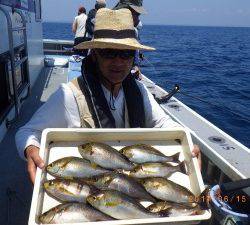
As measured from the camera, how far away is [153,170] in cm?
204

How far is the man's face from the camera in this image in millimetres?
2391

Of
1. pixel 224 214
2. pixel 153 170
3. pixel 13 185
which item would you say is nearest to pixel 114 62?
pixel 153 170

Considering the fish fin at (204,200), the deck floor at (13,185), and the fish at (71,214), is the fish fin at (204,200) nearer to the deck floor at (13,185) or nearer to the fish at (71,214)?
the fish at (71,214)

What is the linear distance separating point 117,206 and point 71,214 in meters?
0.24

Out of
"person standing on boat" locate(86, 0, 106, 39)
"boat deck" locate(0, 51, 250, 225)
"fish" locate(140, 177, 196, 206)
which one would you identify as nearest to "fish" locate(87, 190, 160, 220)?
"fish" locate(140, 177, 196, 206)

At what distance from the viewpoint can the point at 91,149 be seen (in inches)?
81.7

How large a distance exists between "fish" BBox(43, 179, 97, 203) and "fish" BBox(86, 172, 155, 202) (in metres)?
0.08

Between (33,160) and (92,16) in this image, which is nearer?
(33,160)

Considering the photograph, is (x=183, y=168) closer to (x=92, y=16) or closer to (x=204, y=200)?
(x=204, y=200)

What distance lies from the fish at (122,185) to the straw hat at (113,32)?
3.14 ft

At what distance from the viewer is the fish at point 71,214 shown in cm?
159

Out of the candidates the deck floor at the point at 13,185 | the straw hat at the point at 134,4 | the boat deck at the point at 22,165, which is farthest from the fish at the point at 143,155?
the straw hat at the point at 134,4

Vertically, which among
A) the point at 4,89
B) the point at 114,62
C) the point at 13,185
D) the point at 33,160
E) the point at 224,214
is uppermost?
the point at 114,62

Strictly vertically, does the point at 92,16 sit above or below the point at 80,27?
above
